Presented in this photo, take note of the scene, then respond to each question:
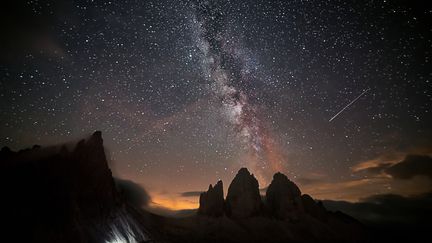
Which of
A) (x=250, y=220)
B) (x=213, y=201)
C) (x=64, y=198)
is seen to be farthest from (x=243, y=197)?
(x=64, y=198)

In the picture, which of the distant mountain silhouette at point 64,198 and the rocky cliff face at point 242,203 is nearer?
the distant mountain silhouette at point 64,198

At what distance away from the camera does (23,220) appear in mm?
40188

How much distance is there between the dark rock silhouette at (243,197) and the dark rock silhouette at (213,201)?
6075 millimetres

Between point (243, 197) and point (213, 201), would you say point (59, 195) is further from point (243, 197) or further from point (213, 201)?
point (243, 197)

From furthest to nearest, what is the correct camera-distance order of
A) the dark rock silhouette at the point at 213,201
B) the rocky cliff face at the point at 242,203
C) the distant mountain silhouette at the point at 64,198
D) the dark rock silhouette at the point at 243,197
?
the dark rock silhouette at the point at 243,197 → the rocky cliff face at the point at 242,203 → the dark rock silhouette at the point at 213,201 → the distant mountain silhouette at the point at 64,198

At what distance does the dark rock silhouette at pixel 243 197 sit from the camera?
19025 centimetres

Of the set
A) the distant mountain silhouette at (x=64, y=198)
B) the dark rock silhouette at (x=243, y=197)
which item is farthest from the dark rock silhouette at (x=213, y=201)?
the distant mountain silhouette at (x=64, y=198)

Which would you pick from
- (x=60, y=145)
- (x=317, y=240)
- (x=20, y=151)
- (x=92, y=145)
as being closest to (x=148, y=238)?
→ (x=92, y=145)

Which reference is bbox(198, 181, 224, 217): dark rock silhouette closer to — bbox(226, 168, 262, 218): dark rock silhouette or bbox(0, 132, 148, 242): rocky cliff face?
bbox(226, 168, 262, 218): dark rock silhouette

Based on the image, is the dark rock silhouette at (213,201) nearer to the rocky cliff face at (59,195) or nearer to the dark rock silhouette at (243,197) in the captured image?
the dark rock silhouette at (243,197)

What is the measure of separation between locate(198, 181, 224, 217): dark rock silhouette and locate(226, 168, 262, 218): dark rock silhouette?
239 inches

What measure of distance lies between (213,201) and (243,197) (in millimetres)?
21067

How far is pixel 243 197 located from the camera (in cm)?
19450

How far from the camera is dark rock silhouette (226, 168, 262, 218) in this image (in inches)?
7490
